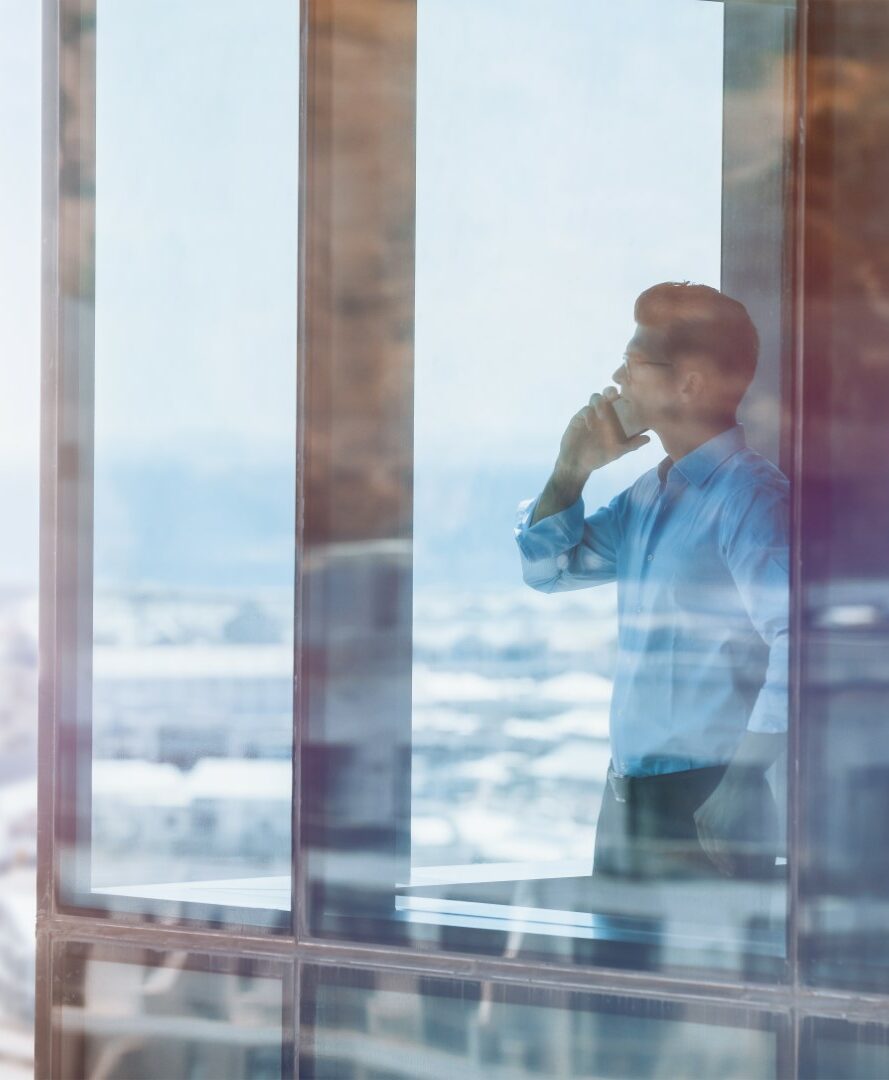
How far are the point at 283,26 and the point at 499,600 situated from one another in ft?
4.03

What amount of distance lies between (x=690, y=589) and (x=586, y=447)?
0.33 meters

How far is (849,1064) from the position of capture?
224 centimetres

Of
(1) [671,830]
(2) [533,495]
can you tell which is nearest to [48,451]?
(2) [533,495]

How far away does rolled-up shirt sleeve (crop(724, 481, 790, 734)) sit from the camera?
2314 millimetres

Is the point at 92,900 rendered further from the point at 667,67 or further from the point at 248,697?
the point at 667,67

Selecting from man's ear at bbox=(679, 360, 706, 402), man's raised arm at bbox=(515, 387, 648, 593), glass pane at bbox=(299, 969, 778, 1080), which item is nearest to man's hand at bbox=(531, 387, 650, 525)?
man's raised arm at bbox=(515, 387, 648, 593)

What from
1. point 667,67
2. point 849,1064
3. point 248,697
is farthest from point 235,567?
point 849,1064

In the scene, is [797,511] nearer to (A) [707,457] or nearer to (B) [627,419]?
(A) [707,457]

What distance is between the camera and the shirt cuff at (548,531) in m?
2.44

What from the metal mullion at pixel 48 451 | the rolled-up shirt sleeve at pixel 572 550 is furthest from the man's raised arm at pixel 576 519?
the metal mullion at pixel 48 451

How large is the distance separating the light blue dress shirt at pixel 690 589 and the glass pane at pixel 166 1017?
0.89 m

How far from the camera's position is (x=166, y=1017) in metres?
2.62

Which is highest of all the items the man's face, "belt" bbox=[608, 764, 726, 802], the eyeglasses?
the eyeglasses

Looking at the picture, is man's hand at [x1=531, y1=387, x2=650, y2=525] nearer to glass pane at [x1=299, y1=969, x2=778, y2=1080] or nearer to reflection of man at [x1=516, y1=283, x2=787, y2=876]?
reflection of man at [x1=516, y1=283, x2=787, y2=876]
